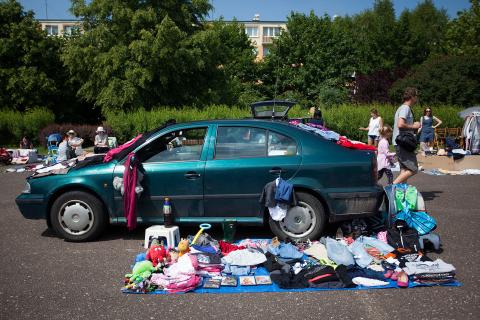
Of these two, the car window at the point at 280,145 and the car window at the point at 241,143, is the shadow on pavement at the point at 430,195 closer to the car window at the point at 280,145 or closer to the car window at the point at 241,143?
the car window at the point at 280,145

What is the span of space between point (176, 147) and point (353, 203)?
2.40 meters

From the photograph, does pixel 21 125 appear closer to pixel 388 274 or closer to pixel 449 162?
pixel 449 162

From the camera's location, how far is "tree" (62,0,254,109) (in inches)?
1104

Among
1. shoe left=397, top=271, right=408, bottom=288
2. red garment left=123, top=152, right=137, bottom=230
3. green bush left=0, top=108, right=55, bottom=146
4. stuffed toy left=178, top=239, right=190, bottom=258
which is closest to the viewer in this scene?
shoe left=397, top=271, right=408, bottom=288

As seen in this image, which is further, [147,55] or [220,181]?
[147,55]

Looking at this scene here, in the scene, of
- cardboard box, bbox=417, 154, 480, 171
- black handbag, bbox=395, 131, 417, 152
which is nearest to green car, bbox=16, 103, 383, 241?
black handbag, bbox=395, 131, 417, 152

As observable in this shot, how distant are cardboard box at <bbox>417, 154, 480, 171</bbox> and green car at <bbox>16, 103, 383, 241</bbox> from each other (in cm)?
854

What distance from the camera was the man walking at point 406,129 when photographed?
7.03 meters

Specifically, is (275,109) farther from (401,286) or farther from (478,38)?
(478,38)

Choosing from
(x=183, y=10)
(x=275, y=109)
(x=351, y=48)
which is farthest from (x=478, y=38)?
(x=275, y=109)

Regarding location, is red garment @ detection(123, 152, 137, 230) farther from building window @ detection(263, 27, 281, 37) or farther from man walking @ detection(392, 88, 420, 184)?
building window @ detection(263, 27, 281, 37)

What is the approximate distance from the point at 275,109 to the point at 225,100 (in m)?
25.3

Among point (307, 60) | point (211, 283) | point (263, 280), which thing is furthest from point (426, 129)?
point (307, 60)

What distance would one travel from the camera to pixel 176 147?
19.5 ft
